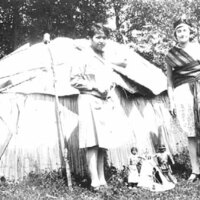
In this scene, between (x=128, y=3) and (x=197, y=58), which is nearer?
(x=197, y=58)

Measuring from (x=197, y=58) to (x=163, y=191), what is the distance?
1953mm

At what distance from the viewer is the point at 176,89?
224 inches

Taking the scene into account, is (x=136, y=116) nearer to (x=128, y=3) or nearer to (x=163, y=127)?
(x=163, y=127)

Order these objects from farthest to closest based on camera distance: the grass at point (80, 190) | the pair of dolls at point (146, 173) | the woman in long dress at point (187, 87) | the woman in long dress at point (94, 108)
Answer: the woman in long dress at point (187, 87) → the pair of dolls at point (146, 173) → the woman in long dress at point (94, 108) → the grass at point (80, 190)

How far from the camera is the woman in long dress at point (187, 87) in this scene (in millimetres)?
5512

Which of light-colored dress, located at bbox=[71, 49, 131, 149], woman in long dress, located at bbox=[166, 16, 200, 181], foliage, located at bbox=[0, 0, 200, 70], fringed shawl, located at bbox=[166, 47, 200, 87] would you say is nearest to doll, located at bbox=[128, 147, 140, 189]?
light-colored dress, located at bbox=[71, 49, 131, 149]

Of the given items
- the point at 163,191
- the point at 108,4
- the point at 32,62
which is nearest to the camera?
the point at 163,191

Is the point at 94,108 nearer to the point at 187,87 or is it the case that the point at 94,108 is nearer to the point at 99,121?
the point at 99,121

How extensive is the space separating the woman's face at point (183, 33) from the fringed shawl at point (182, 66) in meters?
0.15

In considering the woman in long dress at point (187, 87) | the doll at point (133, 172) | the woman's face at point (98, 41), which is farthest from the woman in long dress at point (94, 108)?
the woman in long dress at point (187, 87)

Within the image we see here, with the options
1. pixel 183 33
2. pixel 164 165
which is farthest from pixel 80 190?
pixel 183 33

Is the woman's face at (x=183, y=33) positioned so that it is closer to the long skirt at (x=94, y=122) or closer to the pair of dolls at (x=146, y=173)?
the long skirt at (x=94, y=122)

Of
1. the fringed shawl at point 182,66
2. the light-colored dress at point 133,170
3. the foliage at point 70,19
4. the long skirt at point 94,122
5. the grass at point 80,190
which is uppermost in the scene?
the foliage at point 70,19

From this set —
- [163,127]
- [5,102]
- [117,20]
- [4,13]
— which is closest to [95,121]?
[5,102]
